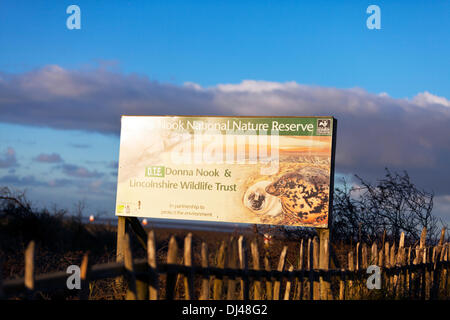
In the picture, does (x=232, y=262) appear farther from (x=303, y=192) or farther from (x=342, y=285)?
(x=303, y=192)

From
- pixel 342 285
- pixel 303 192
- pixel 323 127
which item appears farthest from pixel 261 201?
pixel 342 285

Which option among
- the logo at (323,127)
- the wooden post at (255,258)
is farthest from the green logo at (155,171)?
the wooden post at (255,258)

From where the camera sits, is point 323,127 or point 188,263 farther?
point 323,127

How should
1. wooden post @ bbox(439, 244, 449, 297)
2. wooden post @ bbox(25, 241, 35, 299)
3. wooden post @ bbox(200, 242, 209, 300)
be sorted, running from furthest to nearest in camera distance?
wooden post @ bbox(439, 244, 449, 297), wooden post @ bbox(200, 242, 209, 300), wooden post @ bbox(25, 241, 35, 299)

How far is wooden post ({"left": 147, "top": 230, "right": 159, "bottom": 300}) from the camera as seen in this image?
199 inches

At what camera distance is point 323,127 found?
11.0 m

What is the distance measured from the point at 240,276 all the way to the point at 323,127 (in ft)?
17.4

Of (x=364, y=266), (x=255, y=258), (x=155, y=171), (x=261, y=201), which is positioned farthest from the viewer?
(x=155, y=171)

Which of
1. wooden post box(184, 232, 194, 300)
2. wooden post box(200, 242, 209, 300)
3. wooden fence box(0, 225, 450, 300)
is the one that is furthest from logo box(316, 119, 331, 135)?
wooden post box(184, 232, 194, 300)

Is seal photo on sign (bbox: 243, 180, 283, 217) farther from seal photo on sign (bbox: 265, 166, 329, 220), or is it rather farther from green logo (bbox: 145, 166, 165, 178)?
green logo (bbox: 145, 166, 165, 178)

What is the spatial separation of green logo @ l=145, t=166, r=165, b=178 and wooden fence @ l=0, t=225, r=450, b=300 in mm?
1460

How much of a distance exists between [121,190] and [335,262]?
4.65 m

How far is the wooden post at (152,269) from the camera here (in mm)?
5060
